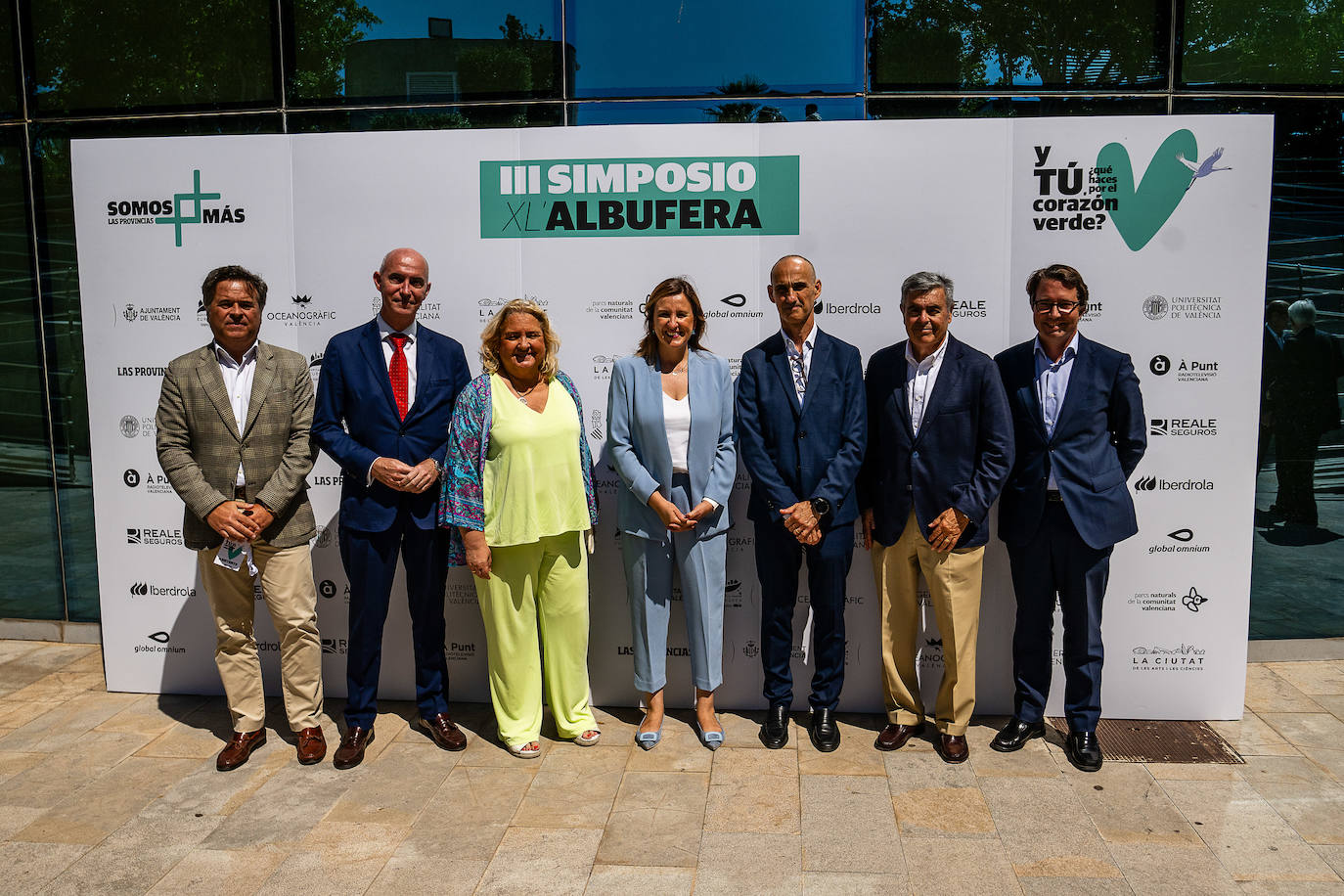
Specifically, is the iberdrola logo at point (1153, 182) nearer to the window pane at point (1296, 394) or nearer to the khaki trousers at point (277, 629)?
the window pane at point (1296, 394)

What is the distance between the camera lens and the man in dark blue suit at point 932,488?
3.81m

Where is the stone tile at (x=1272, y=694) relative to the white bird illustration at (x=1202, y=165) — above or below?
below

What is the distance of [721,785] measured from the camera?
3703 mm

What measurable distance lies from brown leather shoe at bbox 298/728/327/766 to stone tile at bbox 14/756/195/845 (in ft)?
1.47

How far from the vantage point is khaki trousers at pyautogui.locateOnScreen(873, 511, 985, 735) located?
3.93 metres

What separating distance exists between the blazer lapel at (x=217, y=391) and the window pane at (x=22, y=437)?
246 centimetres

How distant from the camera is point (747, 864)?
313 cm

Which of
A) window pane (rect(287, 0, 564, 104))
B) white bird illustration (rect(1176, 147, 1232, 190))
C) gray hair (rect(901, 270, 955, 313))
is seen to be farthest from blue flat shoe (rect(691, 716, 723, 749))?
window pane (rect(287, 0, 564, 104))

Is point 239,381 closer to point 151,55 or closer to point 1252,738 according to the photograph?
point 151,55

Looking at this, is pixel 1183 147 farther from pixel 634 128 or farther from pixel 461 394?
pixel 461 394

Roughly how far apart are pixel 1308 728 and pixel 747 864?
2833mm

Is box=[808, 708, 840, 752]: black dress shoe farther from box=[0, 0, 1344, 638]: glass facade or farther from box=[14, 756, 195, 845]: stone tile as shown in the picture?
box=[0, 0, 1344, 638]: glass facade

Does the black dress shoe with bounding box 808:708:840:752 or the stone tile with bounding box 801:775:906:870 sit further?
the black dress shoe with bounding box 808:708:840:752

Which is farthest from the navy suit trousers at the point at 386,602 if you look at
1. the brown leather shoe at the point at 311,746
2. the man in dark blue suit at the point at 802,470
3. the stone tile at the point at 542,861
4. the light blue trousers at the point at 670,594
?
the man in dark blue suit at the point at 802,470
